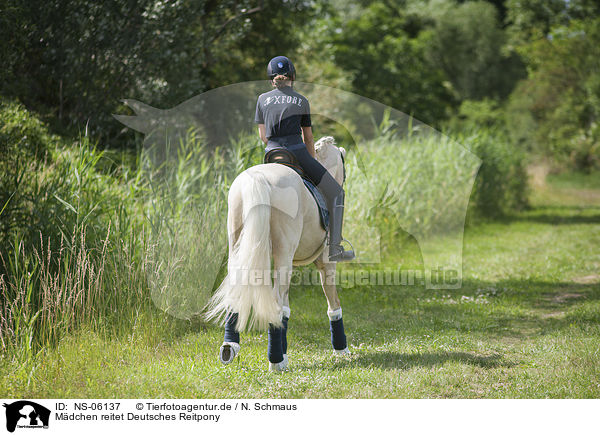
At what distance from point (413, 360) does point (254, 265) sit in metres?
1.84

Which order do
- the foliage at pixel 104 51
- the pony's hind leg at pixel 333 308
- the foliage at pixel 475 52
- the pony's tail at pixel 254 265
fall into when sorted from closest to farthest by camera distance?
the pony's tail at pixel 254 265 → the pony's hind leg at pixel 333 308 → the foliage at pixel 104 51 → the foliage at pixel 475 52

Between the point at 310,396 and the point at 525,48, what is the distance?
27294 millimetres

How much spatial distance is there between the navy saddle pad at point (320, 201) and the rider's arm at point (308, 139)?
10.9 inches

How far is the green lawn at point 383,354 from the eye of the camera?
4.27 metres

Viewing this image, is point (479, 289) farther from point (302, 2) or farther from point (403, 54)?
point (403, 54)

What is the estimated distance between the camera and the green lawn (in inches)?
168

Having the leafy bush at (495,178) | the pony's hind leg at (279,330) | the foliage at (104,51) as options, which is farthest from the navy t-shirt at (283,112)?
the leafy bush at (495,178)

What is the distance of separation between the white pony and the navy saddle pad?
60 mm

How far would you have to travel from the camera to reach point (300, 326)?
21.0 ft

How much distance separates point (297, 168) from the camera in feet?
15.7

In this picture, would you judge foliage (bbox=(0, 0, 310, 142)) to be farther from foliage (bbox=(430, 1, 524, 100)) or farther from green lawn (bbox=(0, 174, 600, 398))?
foliage (bbox=(430, 1, 524, 100))

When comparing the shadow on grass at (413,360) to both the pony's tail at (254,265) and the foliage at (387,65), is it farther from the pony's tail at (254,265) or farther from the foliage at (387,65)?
the foliage at (387,65)

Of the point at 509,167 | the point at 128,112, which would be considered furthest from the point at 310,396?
the point at 509,167
